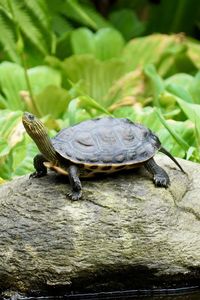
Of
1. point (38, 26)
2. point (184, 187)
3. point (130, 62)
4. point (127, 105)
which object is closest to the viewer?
point (184, 187)

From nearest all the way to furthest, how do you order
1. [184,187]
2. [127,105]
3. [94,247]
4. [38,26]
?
1. [94,247]
2. [184,187]
3. [127,105]
4. [38,26]

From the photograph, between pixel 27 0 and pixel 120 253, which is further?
pixel 27 0

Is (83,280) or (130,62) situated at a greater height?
(83,280)

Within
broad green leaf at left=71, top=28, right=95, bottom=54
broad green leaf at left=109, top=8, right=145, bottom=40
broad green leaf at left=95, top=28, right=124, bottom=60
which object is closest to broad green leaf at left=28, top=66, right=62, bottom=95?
broad green leaf at left=71, top=28, right=95, bottom=54

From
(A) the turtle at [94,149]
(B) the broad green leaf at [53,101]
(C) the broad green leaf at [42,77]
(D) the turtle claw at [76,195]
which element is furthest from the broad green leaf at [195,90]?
(D) the turtle claw at [76,195]

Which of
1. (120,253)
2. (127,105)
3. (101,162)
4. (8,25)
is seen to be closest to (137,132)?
(101,162)

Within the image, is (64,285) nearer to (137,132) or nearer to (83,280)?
(83,280)

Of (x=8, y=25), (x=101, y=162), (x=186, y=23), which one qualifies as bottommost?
A: (x=186, y=23)
